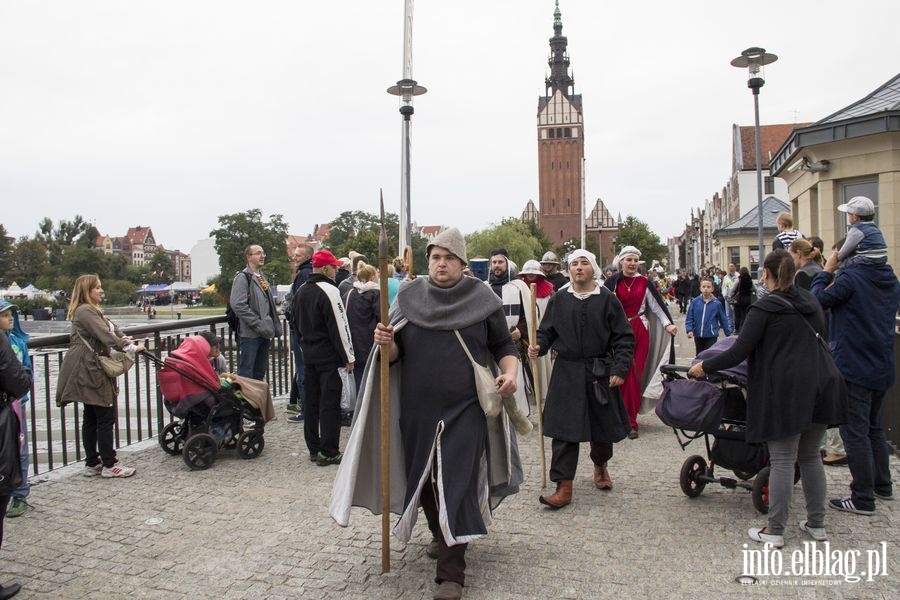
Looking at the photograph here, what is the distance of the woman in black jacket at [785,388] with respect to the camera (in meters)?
4.43

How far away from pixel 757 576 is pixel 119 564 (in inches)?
149


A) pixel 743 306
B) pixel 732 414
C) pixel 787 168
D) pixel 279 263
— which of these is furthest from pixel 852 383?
pixel 279 263

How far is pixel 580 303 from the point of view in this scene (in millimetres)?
5746

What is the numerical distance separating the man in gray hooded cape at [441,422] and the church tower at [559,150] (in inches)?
4449

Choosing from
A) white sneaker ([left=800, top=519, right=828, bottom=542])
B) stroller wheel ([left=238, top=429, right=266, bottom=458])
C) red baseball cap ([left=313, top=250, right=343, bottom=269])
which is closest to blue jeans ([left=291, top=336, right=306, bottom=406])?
stroller wheel ([left=238, top=429, right=266, bottom=458])

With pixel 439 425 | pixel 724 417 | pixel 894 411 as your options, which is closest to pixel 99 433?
pixel 439 425

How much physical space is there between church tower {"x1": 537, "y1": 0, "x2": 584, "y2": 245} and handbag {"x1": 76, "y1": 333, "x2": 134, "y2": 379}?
111 metres

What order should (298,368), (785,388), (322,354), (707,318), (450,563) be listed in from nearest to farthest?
(450,563) → (785,388) → (322,354) → (298,368) → (707,318)

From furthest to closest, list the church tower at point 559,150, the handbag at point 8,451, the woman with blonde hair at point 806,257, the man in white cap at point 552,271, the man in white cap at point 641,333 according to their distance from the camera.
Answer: the church tower at point 559,150 < the man in white cap at point 552,271 < the man in white cap at point 641,333 < the woman with blonde hair at point 806,257 < the handbag at point 8,451

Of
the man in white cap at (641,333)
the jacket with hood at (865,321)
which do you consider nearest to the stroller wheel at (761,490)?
the jacket with hood at (865,321)

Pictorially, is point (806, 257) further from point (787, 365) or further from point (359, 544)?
point (359, 544)

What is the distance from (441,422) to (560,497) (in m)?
1.81

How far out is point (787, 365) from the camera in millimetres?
4453

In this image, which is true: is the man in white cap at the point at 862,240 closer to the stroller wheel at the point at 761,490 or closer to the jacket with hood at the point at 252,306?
the stroller wheel at the point at 761,490
